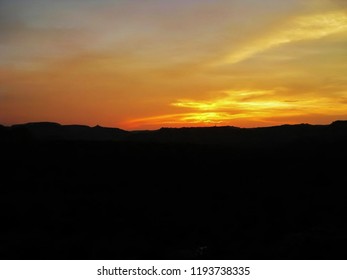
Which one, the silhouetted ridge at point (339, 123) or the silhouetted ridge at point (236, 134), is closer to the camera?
the silhouetted ridge at point (236, 134)

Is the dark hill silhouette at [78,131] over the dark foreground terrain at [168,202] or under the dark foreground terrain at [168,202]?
over

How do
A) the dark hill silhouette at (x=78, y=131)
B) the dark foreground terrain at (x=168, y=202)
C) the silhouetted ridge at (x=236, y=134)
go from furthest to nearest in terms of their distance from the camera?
the dark hill silhouette at (x=78, y=131)
the silhouetted ridge at (x=236, y=134)
the dark foreground terrain at (x=168, y=202)

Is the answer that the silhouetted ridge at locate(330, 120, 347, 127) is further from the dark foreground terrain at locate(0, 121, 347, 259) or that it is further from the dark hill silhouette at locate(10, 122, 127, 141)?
the dark hill silhouette at locate(10, 122, 127, 141)

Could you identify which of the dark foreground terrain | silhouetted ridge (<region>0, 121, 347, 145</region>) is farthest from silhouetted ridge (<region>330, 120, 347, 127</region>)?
the dark foreground terrain

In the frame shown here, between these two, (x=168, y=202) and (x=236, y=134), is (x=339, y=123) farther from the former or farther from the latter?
(x=168, y=202)

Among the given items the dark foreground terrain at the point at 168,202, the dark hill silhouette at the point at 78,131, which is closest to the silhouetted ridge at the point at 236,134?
the dark hill silhouette at the point at 78,131

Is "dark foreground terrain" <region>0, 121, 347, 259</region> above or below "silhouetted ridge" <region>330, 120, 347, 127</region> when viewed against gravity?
below

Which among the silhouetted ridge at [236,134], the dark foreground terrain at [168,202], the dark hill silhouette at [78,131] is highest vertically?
the dark hill silhouette at [78,131]

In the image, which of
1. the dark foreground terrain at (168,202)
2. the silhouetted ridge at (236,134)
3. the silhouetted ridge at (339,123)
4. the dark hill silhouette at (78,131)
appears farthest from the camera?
the dark hill silhouette at (78,131)

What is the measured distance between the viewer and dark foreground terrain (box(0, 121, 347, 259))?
684 inches

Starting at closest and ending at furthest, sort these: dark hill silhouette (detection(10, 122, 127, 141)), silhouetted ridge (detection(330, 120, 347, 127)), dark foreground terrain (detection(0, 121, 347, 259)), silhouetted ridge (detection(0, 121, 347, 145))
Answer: dark foreground terrain (detection(0, 121, 347, 259)), silhouetted ridge (detection(0, 121, 347, 145)), silhouetted ridge (detection(330, 120, 347, 127)), dark hill silhouette (detection(10, 122, 127, 141))

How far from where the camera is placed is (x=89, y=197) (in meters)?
30.8

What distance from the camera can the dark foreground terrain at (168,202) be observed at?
17.4 meters

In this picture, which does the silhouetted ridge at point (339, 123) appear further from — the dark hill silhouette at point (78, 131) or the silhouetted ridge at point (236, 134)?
the dark hill silhouette at point (78, 131)
